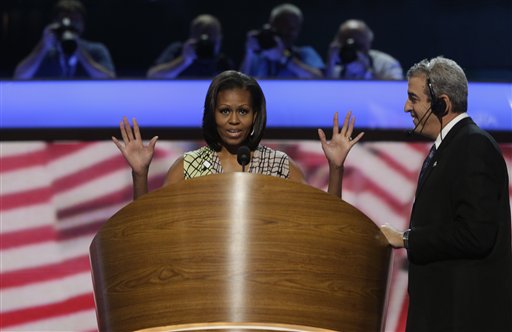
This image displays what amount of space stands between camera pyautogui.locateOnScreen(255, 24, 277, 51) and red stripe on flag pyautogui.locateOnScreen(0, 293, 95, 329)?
1603mm

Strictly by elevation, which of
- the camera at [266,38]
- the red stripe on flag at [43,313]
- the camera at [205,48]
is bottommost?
the red stripe on flag at [43,313]

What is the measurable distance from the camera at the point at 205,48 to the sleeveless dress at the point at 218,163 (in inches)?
75.7

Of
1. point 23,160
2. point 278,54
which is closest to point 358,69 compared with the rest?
point 278,54

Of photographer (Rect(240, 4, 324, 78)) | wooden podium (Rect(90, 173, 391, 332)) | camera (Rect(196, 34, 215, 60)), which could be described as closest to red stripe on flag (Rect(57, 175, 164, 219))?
camera (Rect(196, 34, 215, 60))

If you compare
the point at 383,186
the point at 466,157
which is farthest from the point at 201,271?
the point at 383,186

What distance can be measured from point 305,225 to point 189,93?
230 centimetres

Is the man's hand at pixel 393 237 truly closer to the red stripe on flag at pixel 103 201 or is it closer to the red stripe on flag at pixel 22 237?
the red stripe on flag at pixel 103 201

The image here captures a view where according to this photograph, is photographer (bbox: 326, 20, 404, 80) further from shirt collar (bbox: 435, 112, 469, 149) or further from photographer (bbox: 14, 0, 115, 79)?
shirt collar (bbox: 435, 112, 469, 149)

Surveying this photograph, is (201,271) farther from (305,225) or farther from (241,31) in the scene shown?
(241,31)

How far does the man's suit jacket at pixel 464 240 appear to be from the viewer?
2947 millimetres

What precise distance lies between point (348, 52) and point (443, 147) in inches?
96.2

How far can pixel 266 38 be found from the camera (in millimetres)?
5520

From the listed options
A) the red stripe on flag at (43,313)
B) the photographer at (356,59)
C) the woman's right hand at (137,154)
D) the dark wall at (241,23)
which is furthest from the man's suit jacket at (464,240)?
the dark wall at (241,23)

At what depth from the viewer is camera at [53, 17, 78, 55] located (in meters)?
5.57
